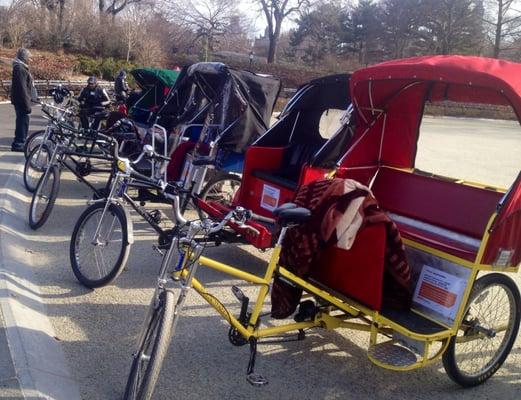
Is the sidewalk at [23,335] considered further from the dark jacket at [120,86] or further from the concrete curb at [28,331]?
the dark jacket at [120,86]

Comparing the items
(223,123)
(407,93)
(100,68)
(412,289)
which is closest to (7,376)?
(412,289)

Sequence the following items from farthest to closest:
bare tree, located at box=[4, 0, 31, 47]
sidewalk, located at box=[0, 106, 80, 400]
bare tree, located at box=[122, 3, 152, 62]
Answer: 1. bare tree, located at box=[122, 3, 152, 62]
2. bare tree, located at box=[4, 0, 31, 47]
3. sidewalk, located at box=[0, 106, 80, 400]

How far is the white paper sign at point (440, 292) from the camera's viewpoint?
12.7 feet

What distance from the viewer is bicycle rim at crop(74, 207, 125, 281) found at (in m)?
4.91

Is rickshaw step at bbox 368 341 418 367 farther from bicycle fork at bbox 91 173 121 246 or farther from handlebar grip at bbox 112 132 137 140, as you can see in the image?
handlebar grip at bbox 112 132 137 140

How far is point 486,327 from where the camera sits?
13.7 feet

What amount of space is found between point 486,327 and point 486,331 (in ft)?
0.55

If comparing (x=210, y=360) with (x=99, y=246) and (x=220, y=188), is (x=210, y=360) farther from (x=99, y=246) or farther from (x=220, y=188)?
(x=220, y=188)

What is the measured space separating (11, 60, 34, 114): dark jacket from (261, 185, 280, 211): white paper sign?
21.7ft

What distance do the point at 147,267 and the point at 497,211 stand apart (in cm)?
337

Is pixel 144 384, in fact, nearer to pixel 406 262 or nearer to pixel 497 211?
pixel 406 262

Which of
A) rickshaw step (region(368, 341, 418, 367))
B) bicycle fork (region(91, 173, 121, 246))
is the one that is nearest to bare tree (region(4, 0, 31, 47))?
bicycle fork (region(91, 173, 121, 246))

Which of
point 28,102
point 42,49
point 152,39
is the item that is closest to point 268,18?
point 152,39

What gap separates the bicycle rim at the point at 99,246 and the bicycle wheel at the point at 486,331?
274 cm
